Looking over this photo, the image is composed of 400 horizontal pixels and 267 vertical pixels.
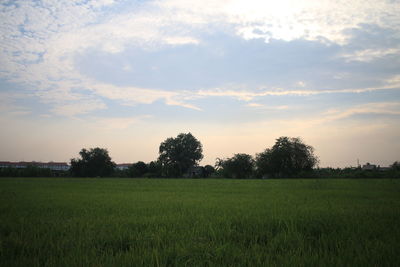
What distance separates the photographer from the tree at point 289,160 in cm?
7600

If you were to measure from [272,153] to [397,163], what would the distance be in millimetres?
30931

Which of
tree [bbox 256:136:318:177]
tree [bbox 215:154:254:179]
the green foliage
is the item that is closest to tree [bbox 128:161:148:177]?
the green foliage

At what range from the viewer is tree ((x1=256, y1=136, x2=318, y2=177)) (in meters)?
76.0

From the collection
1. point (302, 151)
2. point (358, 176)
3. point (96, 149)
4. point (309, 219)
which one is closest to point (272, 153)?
point (302, 151)

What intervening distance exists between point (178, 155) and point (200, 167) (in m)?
19.7

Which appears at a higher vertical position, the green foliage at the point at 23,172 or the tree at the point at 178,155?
the tree at the point at 178,155

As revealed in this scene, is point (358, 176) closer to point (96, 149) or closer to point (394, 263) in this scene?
point (394, 263)

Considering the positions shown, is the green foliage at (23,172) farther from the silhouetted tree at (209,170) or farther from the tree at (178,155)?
the silhouetted tree at (209,170)

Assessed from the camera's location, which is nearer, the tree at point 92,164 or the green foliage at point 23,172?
the green foliage at point 23,172

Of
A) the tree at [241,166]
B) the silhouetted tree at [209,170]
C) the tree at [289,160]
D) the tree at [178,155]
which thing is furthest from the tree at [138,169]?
the tree at [289,160]

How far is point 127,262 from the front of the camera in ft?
11.0

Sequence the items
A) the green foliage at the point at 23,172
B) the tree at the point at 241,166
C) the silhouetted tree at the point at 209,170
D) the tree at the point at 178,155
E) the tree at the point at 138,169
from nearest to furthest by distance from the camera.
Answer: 1. the green foliage at the point at 23,172
2. the tree at the point at 241,166
3. the tree at the point at 178,155
4. the tree at the point at 138,169
5. the silhouetted tree at the point at 209,170

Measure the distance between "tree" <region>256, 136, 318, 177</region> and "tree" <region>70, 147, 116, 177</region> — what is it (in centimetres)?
6039

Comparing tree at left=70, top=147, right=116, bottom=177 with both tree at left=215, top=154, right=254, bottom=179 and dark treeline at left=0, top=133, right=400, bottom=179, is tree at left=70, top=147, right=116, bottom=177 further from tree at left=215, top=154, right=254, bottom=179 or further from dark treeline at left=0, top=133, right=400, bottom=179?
tree at left=215, top=154, right=254, bottom=179
